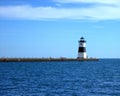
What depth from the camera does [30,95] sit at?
31.4m

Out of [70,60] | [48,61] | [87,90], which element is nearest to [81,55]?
[70,60]

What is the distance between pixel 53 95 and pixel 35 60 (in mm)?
100221

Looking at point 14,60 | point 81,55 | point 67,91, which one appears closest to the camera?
point 67,91

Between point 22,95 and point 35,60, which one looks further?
point 35,60

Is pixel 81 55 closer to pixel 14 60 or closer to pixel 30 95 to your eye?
pixel 14 60

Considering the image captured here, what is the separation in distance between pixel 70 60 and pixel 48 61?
36.7 feet

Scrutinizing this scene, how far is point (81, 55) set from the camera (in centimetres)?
10219

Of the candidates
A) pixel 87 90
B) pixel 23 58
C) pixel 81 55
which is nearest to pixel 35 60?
pixel 23 58

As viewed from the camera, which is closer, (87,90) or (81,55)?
(87,90)

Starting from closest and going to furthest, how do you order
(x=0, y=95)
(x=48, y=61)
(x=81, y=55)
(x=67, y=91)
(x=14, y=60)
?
(x=0, y=95) → (x=67, y=91) → (x=81, y=55) → (x=14, y=60) → (x=48, y=61)

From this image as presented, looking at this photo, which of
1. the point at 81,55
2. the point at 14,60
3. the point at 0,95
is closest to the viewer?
the point at 0,95

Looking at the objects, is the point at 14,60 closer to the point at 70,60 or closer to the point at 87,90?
the point at 70,60

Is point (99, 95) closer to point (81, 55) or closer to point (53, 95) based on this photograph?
point (53, 95)

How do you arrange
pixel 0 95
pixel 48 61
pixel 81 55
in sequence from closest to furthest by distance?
pixel 0 95
pixel 81 55
pixel 48 61
